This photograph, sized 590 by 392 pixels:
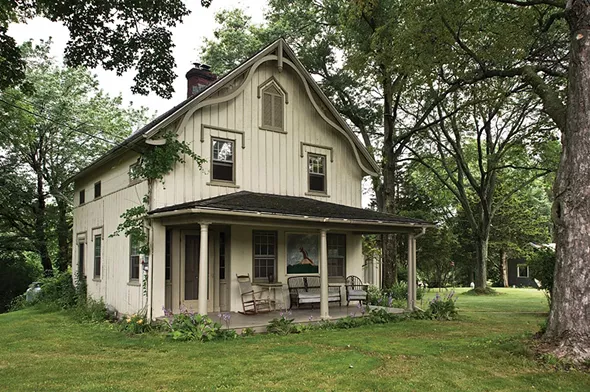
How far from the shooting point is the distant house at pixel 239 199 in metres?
11.0

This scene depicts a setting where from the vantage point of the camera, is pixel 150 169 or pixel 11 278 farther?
pixel 11 278

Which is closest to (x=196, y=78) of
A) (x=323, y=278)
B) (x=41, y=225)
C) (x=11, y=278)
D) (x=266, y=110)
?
(x=266, y=110)

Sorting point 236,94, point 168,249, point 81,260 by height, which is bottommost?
point 81,260

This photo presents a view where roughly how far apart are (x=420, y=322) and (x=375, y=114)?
12.6 metres

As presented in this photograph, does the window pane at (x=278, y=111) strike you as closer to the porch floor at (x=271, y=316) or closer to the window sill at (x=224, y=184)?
the window sill at (x=224, y=184)

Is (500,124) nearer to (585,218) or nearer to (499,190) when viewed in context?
(499,190)

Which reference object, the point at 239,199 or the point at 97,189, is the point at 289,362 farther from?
the point at 97,189

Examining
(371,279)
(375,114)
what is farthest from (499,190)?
(371,279)

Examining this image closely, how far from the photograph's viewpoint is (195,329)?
9344 mm

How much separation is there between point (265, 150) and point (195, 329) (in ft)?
18.5

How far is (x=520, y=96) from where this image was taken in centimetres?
2141

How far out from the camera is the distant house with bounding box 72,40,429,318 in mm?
11039

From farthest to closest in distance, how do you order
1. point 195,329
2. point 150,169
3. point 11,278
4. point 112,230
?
1. point 11,278
2. point 112,230
3. point 150,169
4. point 195,329

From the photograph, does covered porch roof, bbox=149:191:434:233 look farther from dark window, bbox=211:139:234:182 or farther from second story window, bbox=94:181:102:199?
second story window, bbox=94:181:102:199
